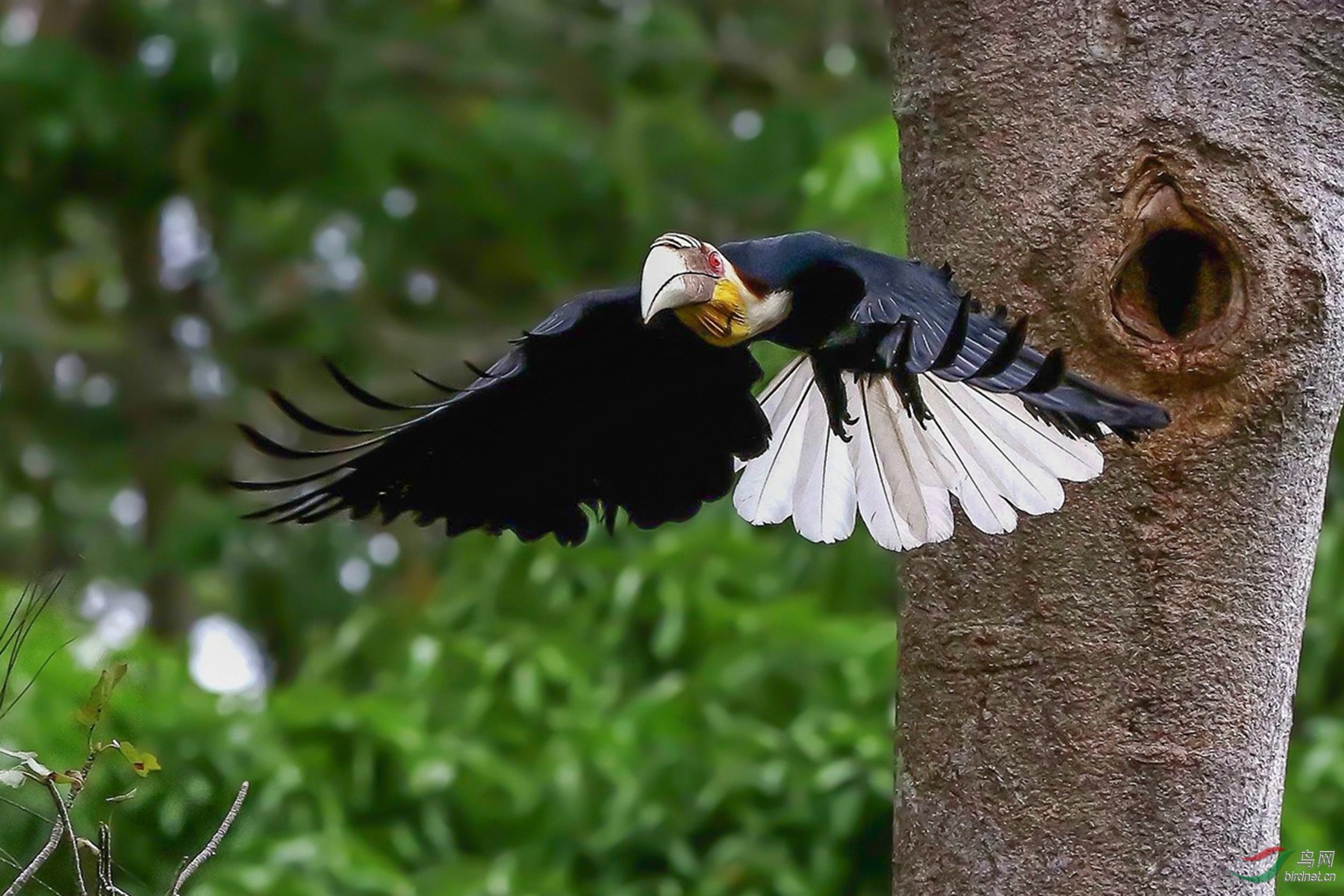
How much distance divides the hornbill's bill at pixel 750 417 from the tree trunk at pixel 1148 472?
10cm

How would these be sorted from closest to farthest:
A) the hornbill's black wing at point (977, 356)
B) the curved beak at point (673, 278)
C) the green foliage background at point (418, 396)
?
the hornbill's black wing at point (977, 356), the curved beak at point (673, 278), the green foliage background at point (418, 396)

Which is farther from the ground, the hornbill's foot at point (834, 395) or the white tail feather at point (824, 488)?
the hornbill's foot at point (834, 395)

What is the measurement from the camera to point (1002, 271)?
1.50 m

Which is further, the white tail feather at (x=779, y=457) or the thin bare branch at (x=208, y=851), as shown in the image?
the white tail feather at (x=779, y=457)

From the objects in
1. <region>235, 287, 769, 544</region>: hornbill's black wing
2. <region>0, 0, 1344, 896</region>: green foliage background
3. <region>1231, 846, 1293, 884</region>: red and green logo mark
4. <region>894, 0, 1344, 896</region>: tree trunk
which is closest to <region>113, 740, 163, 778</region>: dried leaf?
<region>235, 287, 769, 544</region>: hornbill's black wing

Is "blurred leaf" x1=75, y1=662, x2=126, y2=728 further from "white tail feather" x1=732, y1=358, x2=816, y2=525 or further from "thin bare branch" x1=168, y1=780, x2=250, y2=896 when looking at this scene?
"white tail feather" x1=732, y1=358, x2=816, y2=525

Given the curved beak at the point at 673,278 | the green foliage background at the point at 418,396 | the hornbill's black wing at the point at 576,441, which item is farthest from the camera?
the green foliage background at the point at 418,396

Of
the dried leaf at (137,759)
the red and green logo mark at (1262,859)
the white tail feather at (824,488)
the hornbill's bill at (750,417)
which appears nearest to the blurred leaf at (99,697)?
the dried leaf at (137,759)

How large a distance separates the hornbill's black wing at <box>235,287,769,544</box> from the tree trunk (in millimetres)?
271

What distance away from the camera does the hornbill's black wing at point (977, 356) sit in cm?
117

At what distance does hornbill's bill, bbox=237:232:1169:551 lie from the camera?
1292 millimetres

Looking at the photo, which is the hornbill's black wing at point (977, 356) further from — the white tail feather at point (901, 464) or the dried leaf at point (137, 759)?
the dried leaf at point (137, 759)

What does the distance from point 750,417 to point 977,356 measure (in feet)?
1.50

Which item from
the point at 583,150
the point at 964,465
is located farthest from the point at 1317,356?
the point at 583,150
